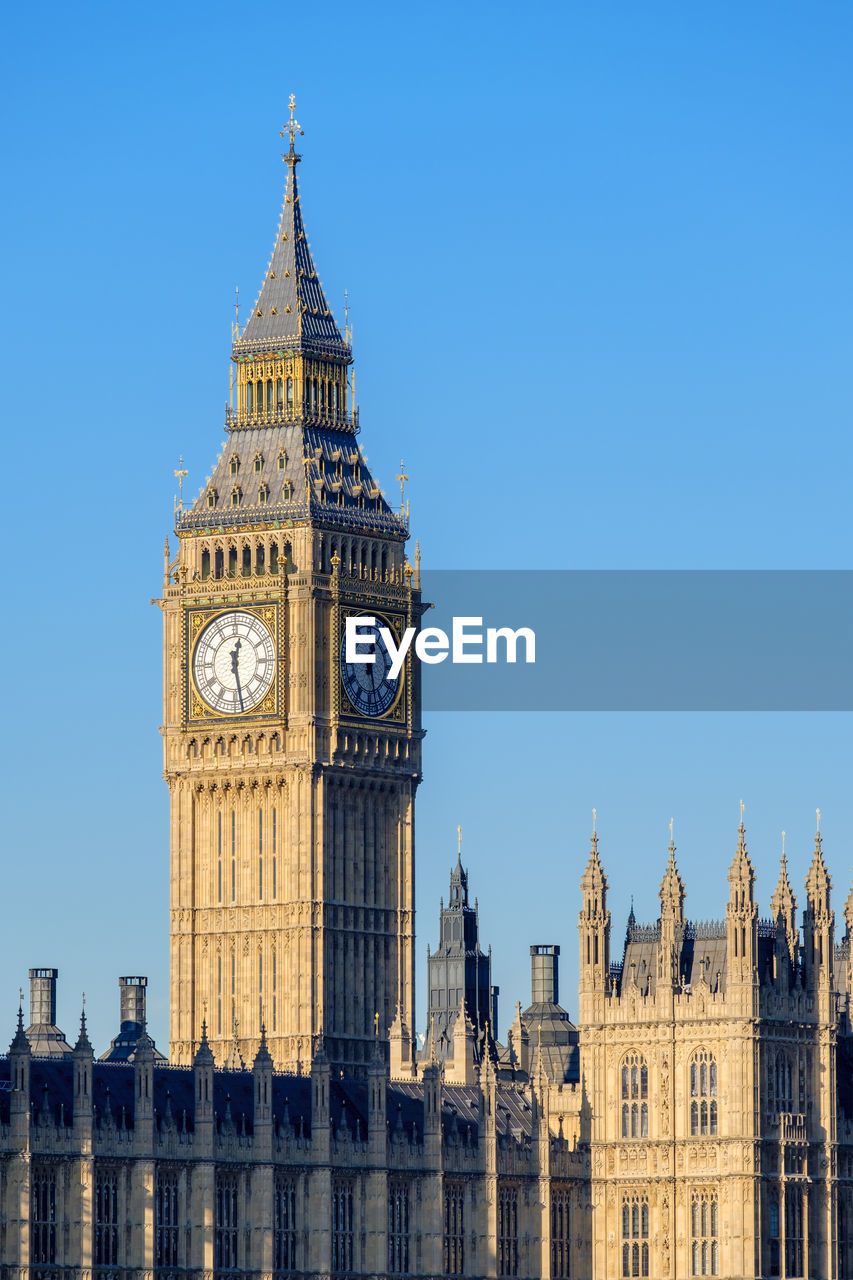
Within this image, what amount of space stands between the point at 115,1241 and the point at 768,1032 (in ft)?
104

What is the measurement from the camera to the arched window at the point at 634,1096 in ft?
600

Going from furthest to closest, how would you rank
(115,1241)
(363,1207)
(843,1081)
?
(843,1081) < (363,1207) < (115,1241)

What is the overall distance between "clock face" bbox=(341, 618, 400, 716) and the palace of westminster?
0.16 meters

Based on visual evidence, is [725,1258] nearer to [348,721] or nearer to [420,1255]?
[420,1255]

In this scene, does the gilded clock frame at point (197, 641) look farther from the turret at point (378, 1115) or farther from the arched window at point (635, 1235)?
the arched window at point (635, 1235)

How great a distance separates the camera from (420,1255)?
177 meters

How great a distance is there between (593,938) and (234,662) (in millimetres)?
23036

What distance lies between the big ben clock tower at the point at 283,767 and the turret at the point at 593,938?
13943 mm

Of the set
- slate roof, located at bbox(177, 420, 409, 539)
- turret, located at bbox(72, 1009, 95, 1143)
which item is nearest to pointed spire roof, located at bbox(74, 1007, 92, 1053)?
turret, located at bbox(72, 1009, 95, 1143)

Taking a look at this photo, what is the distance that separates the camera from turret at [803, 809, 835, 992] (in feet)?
605

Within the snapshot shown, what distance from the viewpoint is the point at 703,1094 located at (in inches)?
7106

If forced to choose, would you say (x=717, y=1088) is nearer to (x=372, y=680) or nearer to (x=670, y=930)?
(x=670, y=930)

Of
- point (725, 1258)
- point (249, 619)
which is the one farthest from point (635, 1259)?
point (249, 619)

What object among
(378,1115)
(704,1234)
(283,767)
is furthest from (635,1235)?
(283,767)
